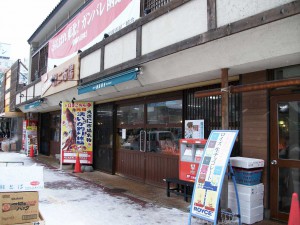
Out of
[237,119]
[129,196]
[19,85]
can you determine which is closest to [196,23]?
[237,119]

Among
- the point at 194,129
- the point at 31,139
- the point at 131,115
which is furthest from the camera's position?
the point at 31,139

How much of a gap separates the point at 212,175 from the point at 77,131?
867 centimetres

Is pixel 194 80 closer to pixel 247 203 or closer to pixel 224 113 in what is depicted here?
pixel 224 113

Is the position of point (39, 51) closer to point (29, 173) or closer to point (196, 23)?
point (196, 23)

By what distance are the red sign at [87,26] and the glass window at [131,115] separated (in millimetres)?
2845

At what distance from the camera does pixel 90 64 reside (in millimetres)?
11258

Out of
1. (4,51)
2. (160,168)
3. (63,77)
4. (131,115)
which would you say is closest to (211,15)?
(160,168)

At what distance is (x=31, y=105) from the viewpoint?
18.4m

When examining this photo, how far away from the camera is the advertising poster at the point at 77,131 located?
12984mm

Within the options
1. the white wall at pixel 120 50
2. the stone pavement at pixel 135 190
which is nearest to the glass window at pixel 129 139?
the stone pavement at pixel 135 190

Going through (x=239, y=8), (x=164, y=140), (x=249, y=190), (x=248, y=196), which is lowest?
(x=248, y=196)

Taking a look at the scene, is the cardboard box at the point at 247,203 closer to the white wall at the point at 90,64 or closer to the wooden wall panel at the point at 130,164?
the wooden wall panel at the point at 130,164

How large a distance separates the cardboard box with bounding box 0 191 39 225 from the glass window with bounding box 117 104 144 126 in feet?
22.1

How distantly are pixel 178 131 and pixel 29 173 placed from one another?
5427 mm
